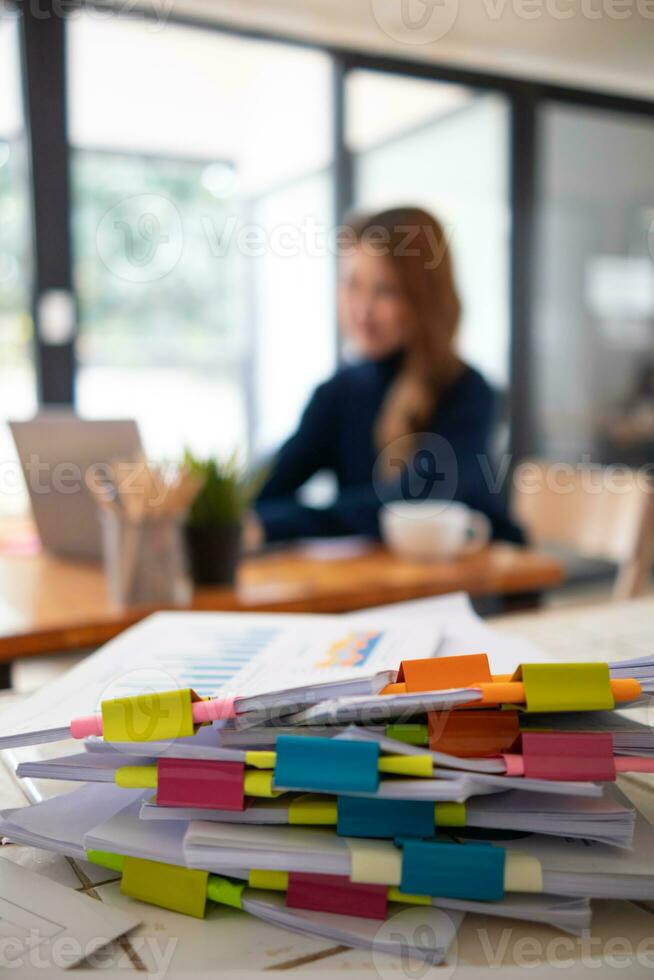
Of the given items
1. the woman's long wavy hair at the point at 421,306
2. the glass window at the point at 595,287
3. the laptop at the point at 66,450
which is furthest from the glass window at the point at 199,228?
the laptop at the point at 66,450

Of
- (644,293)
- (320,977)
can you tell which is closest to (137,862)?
(320,977)

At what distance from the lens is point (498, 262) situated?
365cm

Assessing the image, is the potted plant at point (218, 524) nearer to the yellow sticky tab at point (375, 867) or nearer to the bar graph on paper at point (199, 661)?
the bar graph on paper at point (199, 661)

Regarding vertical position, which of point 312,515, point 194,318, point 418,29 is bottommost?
point 312,515

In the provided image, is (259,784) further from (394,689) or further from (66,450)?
(66,450)

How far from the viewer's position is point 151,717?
0.37 meters

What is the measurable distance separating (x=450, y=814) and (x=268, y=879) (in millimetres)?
81

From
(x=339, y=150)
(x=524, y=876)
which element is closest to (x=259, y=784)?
(x=524, y=876)

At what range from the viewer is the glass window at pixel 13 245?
2.76 metres

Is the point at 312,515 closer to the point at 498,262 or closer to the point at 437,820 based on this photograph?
the point at 437,820

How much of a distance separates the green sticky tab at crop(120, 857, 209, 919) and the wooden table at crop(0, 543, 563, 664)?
746mm

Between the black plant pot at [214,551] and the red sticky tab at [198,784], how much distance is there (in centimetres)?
93

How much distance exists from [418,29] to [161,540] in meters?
2.61

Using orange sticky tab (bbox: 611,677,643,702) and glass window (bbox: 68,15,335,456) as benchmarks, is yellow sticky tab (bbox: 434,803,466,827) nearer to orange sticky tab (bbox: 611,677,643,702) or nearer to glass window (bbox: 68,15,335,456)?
orange sticky tab (bbox: 611,677,643,702)
